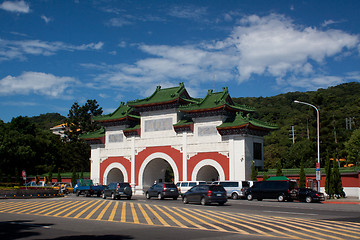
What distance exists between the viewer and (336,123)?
6956 centimetres

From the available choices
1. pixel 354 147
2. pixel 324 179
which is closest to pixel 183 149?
Answer: pixel 324 179

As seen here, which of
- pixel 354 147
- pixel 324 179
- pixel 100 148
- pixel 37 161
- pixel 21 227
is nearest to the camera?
pixel 21 227

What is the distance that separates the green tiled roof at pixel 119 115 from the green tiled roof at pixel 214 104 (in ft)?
32.6

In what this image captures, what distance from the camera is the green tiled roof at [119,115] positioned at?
56.3m

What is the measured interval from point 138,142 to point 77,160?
2931 centimetres

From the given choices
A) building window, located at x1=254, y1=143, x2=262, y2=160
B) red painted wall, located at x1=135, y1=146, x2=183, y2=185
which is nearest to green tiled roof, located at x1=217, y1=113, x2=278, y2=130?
building window, located at x1=254, y1=143, x2=262, y2=160

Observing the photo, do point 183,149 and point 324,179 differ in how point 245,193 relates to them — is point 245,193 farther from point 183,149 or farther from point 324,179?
point 183,149

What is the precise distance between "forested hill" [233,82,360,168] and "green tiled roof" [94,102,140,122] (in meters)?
25.0

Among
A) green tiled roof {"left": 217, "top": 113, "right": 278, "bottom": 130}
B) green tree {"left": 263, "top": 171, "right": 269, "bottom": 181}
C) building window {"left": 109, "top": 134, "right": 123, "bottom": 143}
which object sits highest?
green tiled roof {"left": 217, "top": 113, "right": 278, "bottom": 130}

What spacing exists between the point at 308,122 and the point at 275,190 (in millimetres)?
58537

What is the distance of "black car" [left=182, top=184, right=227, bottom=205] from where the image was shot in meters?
27.2

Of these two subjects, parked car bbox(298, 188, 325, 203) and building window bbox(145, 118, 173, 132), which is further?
building window bbox(145, 118, 173, 132)

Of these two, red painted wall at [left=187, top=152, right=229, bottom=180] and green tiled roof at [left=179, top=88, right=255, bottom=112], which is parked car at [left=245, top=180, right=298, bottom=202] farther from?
green tiled roof at [left=179, top=88, right=255, bottom=112]

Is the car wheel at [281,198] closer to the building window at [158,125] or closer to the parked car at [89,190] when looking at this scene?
the parked car at [89,190]
